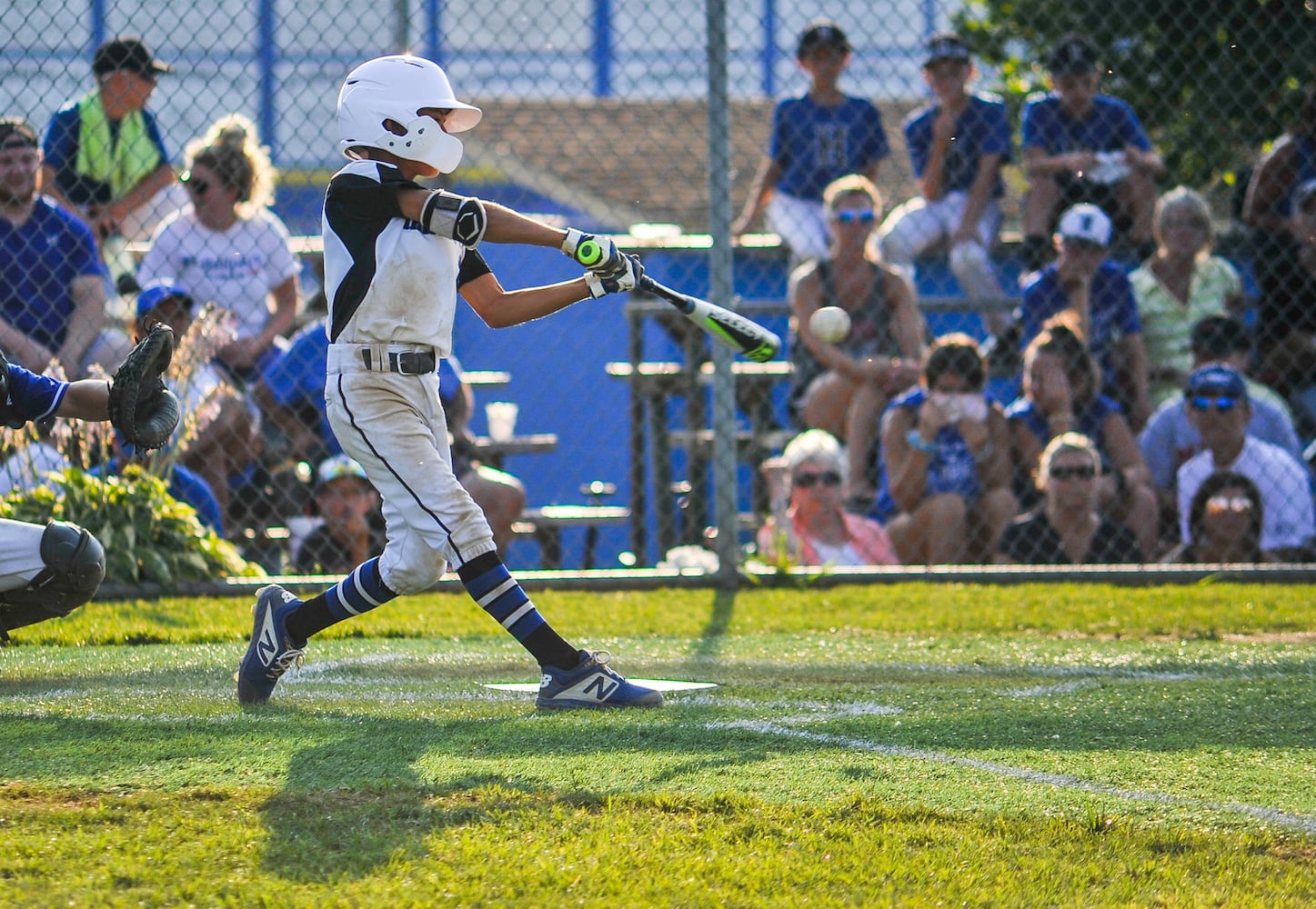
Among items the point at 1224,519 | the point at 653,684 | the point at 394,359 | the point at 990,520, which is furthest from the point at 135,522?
the point at 1224,519

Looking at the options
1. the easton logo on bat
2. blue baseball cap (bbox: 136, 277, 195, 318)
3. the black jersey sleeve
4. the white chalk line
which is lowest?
the white chalk line

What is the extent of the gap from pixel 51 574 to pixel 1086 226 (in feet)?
18.6

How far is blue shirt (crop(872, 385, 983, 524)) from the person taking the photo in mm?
7770

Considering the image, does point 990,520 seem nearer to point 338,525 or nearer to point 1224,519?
point 1224,519

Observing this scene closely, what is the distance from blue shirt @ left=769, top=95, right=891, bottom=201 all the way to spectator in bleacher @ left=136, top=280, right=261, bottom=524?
3270mm

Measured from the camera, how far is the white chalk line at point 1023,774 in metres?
3.24

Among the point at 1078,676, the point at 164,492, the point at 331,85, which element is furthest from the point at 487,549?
the point at 331,85

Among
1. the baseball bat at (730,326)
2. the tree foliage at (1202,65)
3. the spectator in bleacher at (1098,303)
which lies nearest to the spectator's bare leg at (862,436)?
the spectator in bleacher at (1098,303)

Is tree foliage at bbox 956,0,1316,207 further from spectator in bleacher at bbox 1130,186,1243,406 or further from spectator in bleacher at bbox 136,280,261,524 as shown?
spectator in bleacher at bbox 136,280,261,524

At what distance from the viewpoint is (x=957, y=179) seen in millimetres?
8922

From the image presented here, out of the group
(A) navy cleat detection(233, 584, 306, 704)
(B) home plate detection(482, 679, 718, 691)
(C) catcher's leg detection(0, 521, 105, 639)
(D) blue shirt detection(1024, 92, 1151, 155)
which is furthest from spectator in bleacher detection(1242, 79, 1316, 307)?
(C) catcher's leg detection(0, 521, 105, 639)

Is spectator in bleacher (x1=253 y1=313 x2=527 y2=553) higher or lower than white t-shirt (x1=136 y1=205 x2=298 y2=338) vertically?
lower

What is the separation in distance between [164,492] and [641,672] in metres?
2.85

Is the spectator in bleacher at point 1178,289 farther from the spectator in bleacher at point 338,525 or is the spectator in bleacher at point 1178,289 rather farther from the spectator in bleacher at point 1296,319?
the spectator in bleacher at point 338,525
